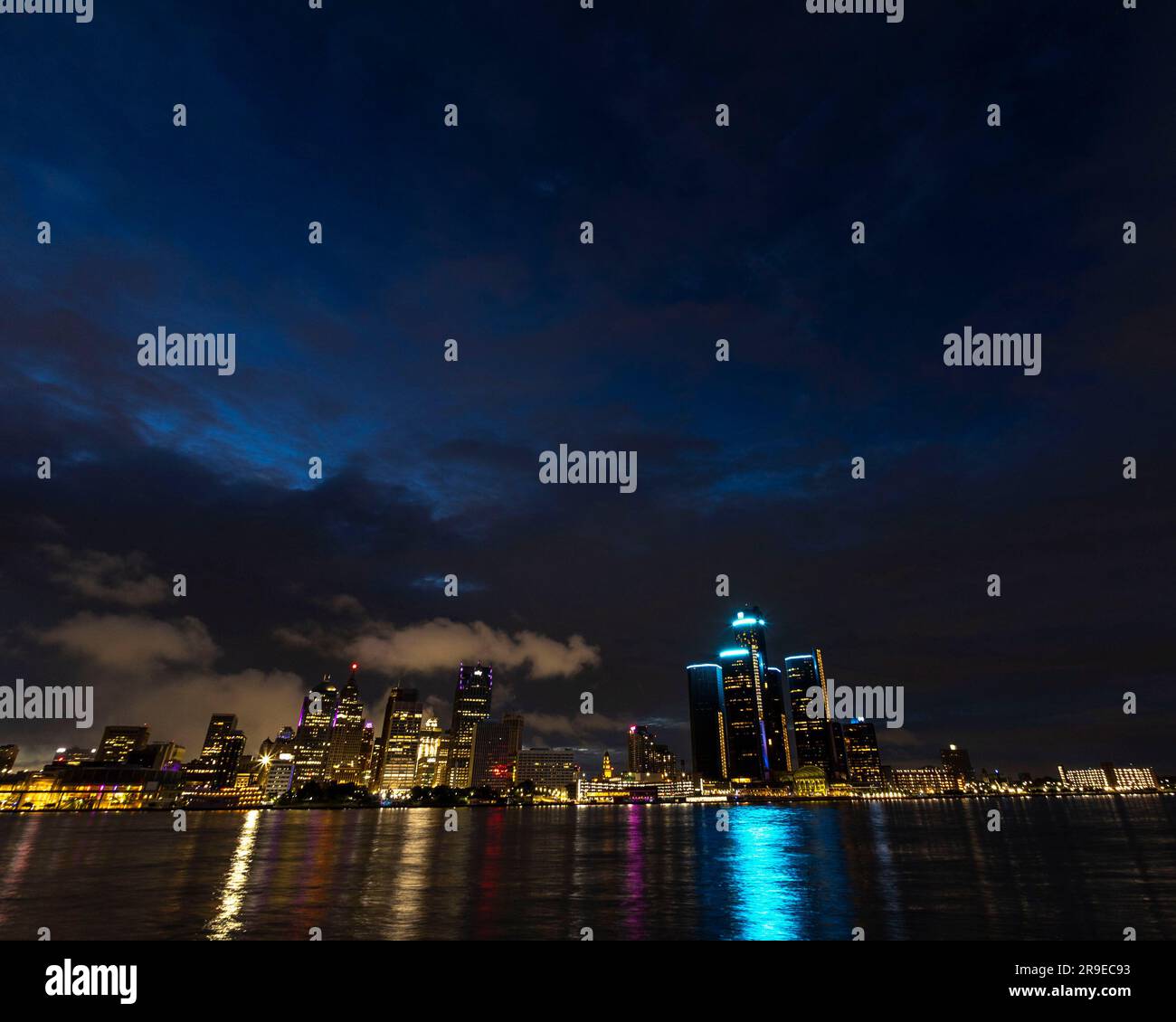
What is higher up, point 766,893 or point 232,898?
point 232,898

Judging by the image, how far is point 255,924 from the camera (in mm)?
29406

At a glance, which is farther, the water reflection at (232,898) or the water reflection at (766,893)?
the water reflection at (766,893)

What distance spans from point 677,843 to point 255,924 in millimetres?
60446

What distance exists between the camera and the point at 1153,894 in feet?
124

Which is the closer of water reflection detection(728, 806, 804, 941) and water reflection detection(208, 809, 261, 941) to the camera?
water reflection detection(208, 809, 261, 941)

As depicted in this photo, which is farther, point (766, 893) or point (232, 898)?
point (766, 893)
